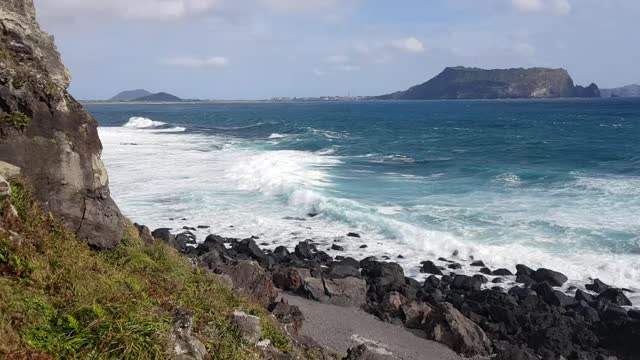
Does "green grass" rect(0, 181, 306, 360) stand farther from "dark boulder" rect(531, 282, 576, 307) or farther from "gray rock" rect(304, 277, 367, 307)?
"dark boulder" rect(531, 282, 576, 307)

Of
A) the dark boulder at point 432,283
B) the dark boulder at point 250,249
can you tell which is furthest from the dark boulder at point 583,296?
the dark boulder at point 250,249

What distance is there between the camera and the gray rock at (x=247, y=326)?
7853 millimetres

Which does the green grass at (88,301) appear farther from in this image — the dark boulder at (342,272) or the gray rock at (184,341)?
the dark boulder at (342,272)

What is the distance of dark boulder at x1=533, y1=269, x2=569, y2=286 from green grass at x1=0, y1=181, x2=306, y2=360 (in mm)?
10675

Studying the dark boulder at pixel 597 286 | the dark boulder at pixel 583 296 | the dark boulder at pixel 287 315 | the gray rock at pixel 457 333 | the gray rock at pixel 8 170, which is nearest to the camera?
the gray rock at pixel 8 170

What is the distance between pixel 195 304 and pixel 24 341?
99.6 inches

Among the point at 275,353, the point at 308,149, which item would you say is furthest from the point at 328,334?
the point at 308,149

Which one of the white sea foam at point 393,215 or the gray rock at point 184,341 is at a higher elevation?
the gray rock at point 184,341

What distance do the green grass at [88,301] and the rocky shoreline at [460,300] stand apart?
10.0 ft

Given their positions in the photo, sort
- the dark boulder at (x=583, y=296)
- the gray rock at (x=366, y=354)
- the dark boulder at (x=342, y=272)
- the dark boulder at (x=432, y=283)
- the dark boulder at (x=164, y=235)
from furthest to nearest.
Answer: the dark boulder at (x=164, y=235) → the dark boulder at (x=342, y=272) → the dark boulder at (x=432, y=283) → the dark boulder at (x=583, y=296) → the gray rock at (x=366, y=354)

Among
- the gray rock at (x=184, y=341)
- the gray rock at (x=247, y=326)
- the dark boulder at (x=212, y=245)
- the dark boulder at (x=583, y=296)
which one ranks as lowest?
the dark boulder at (x=583, y=296)

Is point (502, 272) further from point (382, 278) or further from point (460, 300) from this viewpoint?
point (382, 278)

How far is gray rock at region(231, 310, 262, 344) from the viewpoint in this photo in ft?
25.8

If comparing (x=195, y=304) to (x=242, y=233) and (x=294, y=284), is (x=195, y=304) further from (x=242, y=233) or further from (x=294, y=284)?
(x=242, y=233)
